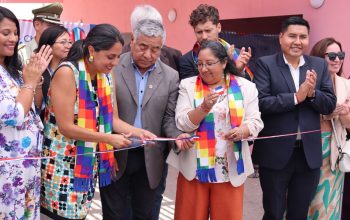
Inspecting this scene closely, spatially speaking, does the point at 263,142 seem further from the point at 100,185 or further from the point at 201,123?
the point at 100,185

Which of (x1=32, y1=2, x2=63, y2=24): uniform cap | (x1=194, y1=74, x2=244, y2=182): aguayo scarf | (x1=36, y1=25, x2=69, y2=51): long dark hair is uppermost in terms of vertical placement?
(x1=32, y1=2, x2=63, y2=24): uniform cap

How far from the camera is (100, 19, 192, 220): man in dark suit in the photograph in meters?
2.85

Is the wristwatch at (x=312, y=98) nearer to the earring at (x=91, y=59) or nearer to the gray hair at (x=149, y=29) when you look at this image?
the gray hair at (x=149, y=29)

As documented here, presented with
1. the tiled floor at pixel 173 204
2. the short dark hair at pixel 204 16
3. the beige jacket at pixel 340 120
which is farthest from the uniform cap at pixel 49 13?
the beige jacket at pixel 340 120

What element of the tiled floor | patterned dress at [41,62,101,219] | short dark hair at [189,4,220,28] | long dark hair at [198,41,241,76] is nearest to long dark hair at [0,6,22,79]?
patterned dress at [41,62,101,219]

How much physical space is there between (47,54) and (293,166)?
182 cm

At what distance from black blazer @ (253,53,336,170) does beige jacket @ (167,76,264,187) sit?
0.80 ft

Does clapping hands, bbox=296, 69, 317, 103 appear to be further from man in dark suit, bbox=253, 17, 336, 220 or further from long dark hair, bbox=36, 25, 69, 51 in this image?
long dark hair, bbox=36, 25, 69, 51

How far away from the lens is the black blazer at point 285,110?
3117 mm

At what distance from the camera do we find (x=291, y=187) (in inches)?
129

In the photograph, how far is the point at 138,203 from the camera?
299 cm

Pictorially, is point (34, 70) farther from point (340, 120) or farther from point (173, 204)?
point (173, 204)

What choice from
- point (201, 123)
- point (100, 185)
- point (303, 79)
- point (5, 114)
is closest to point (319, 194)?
point (303, 79)

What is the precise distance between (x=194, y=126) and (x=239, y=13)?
14.7 feet
